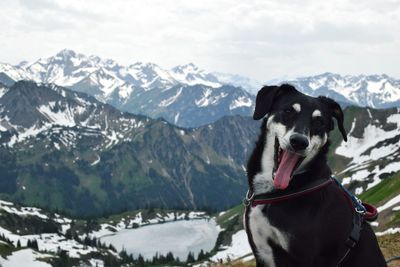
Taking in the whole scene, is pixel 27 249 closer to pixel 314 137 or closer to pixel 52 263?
pixel 52 263

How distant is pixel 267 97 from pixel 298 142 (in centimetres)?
149

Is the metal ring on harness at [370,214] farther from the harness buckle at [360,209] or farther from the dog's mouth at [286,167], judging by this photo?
the dog's mouth at [286,167]

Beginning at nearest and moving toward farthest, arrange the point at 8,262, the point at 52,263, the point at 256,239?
1. the point at 256,239
2. the point at 8,262
3. the point at 52,263

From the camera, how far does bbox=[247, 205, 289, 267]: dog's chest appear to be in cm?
808

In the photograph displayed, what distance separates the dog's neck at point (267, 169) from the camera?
831 centimetres

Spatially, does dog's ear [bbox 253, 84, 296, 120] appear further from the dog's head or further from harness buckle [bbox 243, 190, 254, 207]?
harness buckle [bbox 243, 190, 254, 207]

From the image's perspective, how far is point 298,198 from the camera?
806 centimetres

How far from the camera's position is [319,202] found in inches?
317

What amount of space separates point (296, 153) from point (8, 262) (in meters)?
190

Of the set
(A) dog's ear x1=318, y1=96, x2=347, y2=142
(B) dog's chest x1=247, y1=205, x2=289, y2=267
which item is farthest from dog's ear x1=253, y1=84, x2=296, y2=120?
(B) dog's chest x1=247, y1=205, x2=289, y2=267

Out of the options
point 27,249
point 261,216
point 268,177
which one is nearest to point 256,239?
point 261,216

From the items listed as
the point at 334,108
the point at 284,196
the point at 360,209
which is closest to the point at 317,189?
the point at 284,196

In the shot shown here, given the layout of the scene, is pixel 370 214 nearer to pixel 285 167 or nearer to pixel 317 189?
pixel 317 189

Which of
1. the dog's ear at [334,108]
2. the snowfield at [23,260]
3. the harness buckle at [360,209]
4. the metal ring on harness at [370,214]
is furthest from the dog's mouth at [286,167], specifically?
the snowfield at [23,260]
